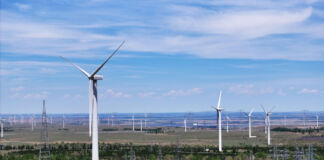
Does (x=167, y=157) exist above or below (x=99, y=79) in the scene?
below

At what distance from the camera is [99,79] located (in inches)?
1980

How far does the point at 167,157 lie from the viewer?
77.4m

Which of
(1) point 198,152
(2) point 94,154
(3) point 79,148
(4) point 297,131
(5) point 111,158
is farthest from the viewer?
(4) point 297,131

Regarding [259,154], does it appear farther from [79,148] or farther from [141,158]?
[79,148]

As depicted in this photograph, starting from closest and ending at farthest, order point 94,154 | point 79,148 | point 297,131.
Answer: point 94,154, point 79,148, point 297,131

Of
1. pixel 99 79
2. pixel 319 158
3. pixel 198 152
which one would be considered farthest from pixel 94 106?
pixel 198 152

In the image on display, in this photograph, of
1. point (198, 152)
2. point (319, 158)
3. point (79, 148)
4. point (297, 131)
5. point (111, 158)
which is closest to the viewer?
point (319, 158)

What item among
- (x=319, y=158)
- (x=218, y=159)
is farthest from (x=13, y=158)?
(x=319, y=158)

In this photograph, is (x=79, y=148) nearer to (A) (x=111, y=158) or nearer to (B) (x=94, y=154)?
(A) (x=111, y=158)

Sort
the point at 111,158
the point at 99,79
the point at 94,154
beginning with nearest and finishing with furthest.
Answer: the point at 94,154 < the point at 99,79 < the point at 111,158

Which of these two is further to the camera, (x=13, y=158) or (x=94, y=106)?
(x=13, y=158)

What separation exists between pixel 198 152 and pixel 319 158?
78.4ft

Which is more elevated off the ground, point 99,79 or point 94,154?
point 99,79

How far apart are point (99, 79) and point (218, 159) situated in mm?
26717
